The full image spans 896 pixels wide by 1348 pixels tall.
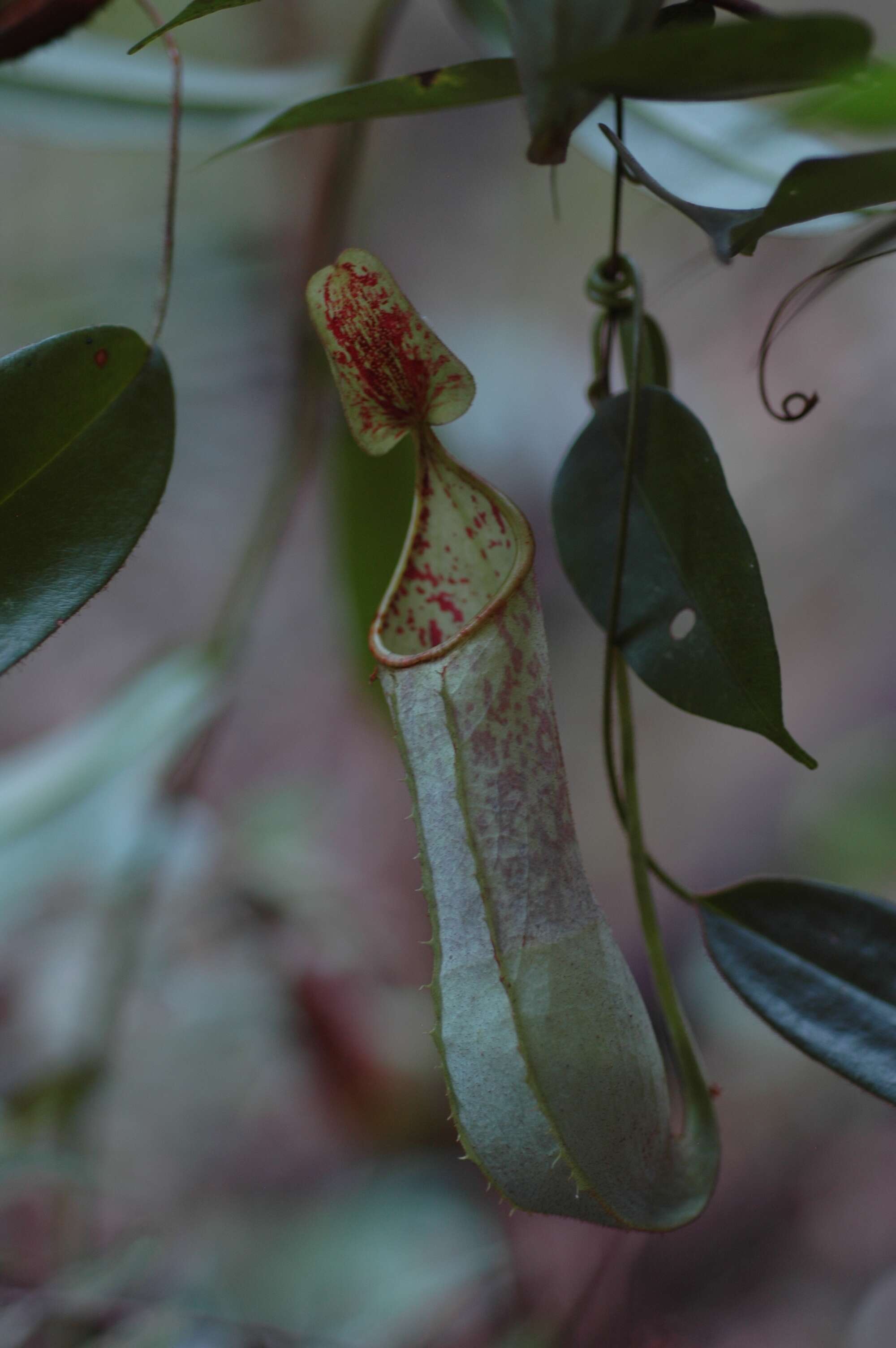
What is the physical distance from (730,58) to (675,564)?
0.21 metres

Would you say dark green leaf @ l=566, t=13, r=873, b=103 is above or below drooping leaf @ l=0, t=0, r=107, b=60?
below

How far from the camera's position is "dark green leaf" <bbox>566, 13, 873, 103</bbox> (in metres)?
0.32

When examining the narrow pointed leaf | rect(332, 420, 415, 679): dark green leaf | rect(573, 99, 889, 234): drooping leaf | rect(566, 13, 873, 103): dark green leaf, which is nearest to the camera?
rect(566, 13, 873, 103): dark green leaf

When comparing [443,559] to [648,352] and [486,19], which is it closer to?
[648,352]

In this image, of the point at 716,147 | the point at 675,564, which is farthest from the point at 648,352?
the point at 716,147

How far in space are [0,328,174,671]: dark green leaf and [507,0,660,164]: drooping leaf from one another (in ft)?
0.80

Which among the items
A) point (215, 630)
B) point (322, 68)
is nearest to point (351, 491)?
point (215, 630)

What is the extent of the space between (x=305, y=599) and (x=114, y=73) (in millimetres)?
1900

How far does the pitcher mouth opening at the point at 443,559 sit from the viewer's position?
0.59m

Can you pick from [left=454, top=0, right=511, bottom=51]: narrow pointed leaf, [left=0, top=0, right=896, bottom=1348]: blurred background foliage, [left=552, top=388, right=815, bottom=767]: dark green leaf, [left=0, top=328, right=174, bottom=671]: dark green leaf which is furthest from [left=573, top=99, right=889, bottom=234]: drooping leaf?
[left=0, top=328, right=174, bottom=671]: dark green leaf

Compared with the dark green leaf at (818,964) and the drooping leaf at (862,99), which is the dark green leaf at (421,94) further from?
the dark green leaf at (818,964)

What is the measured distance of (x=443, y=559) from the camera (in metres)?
0.62

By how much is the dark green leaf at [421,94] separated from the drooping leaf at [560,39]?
0.35 ft

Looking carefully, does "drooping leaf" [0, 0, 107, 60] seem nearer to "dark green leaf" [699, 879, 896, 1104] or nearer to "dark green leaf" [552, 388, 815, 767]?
"dark green leaf" [552, 388, 815, 767]
